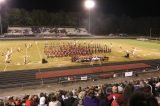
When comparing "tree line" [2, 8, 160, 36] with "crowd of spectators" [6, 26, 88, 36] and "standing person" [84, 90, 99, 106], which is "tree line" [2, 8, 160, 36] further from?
"standing person" [84, 90, 99, 106]

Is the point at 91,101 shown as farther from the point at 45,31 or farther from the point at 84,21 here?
the point at 84,21

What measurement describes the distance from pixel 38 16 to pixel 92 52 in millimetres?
80656

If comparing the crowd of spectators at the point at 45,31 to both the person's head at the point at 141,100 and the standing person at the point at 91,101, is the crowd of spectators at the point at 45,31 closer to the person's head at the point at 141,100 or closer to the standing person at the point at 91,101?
the standing person at the point at 91,101

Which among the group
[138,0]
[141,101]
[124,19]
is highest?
[138,0]

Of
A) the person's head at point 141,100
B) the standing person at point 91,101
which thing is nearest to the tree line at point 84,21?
the standing person at point 91,101

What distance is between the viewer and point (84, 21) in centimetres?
13575

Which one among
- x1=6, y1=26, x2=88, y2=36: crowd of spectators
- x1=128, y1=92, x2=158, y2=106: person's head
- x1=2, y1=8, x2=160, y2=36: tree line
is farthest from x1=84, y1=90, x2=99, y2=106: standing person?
x1=2, y1=8, x2=160, y2=36: tree line

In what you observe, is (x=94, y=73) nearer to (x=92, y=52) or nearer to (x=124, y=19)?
(x=92, y=52)

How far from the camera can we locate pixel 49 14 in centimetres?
12800

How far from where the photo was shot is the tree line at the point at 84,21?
119625 millimetres

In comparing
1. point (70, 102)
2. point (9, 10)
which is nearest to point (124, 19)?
point (9, 10)

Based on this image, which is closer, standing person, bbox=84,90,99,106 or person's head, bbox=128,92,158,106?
person's head, bbox=128,92,158,106

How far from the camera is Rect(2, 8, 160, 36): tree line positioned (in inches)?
4710

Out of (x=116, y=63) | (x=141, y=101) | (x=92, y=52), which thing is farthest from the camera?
(x=92, y=52)
